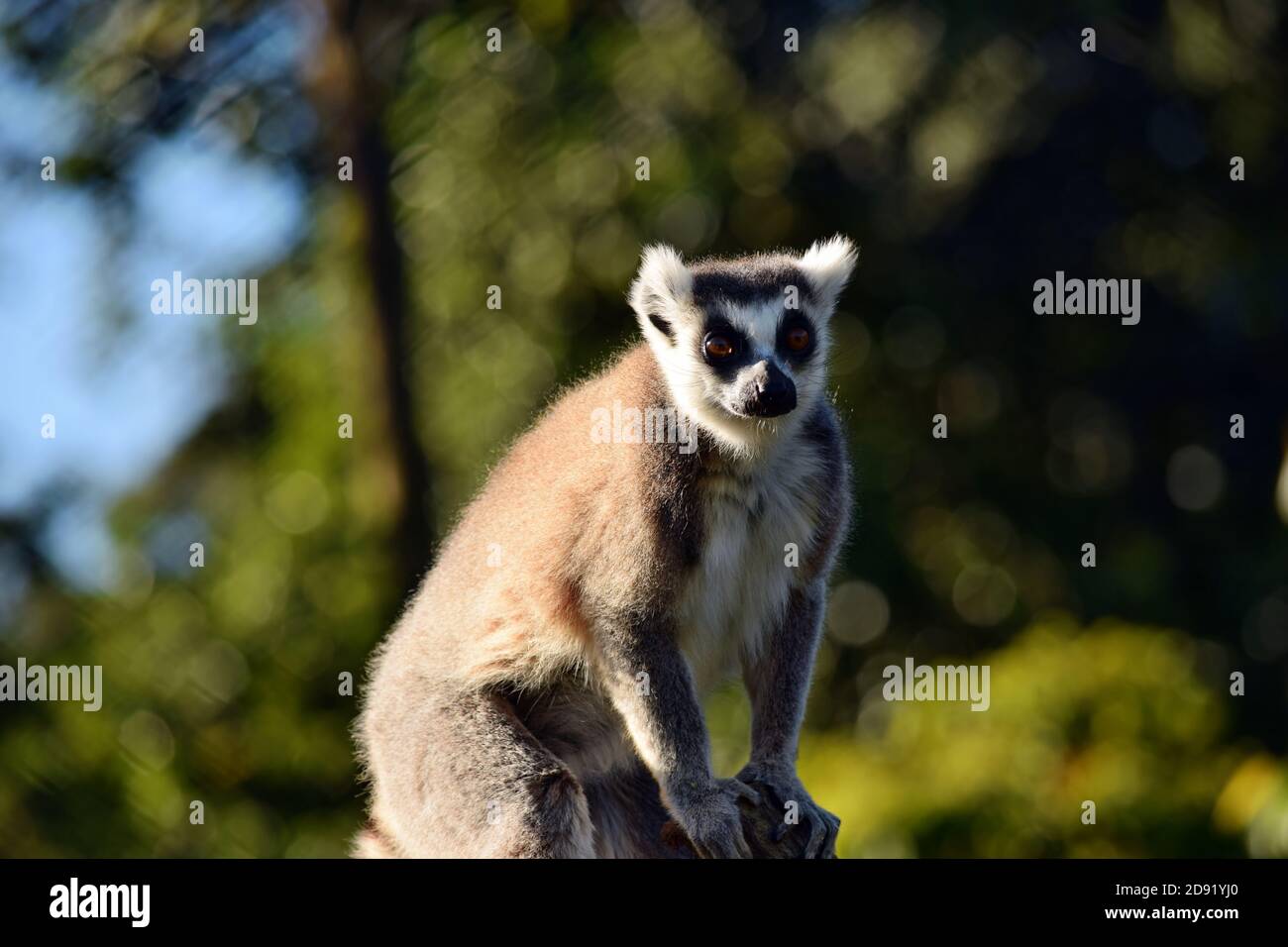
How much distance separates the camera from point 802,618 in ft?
12.1

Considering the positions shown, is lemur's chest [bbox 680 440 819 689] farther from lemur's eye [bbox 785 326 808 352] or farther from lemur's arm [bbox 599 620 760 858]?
lemur's eye [bbox 785 326 808 352]

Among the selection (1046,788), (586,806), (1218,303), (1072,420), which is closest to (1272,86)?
(1218,303)

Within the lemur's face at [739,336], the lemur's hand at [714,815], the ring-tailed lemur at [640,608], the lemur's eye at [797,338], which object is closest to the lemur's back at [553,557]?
the ring-tailed lemur at [640,608]

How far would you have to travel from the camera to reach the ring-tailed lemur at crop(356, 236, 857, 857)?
345 cm

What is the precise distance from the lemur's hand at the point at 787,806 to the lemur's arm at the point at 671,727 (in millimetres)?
58

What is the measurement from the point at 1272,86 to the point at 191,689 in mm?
8346

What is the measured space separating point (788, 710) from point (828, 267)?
1.28 meters

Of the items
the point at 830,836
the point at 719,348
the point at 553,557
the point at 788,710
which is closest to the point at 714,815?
the point at 830,836

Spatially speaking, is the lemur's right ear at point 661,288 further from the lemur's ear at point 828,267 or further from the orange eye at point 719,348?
the lemur's ear at point 828,267

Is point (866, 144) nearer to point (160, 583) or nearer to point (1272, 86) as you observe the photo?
point (1272, 86)

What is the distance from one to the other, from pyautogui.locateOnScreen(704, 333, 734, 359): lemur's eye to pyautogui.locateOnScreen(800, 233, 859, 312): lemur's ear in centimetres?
38

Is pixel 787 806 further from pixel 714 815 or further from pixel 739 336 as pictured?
pixel 739 336

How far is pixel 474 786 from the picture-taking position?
3506 millimetres

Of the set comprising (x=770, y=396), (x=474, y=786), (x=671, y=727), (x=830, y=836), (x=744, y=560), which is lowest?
(x=830, y=836)
